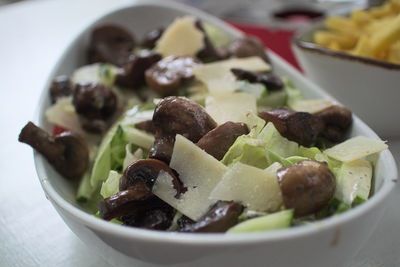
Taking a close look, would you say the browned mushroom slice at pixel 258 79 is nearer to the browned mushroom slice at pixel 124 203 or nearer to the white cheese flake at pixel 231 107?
the white cheese flake at pixel 231 107

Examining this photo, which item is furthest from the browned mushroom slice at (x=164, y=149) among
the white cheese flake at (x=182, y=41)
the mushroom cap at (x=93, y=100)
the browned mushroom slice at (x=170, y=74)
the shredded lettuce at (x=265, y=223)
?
the white cheese flake at (x=182, y=41)

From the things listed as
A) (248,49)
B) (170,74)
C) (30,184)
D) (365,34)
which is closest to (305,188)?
(170,74)

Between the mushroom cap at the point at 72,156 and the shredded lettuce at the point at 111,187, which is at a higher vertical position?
the shredded lettuce at the point at 111,187

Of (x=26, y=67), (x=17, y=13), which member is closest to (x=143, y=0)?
(x=26, y=67)

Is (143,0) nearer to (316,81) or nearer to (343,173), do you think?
(316,81)

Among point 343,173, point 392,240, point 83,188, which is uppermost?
point 343,173

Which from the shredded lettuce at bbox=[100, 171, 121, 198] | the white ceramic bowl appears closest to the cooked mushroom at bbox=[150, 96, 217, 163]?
the shredded lettuce at bbox=[100, 171, 121, 198]
